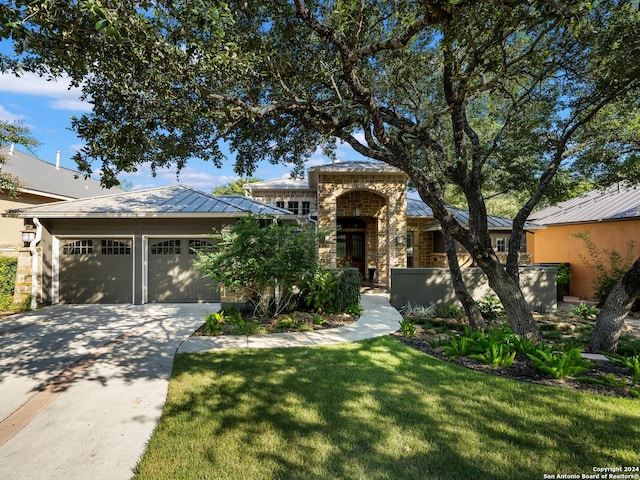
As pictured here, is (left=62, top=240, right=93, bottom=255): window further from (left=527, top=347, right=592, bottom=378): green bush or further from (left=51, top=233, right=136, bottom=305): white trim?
(left=527, top=347, right=592, bottom=378): green bush

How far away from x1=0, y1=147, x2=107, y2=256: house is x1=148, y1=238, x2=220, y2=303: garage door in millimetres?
4434

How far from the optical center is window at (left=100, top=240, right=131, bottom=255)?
1084 cm

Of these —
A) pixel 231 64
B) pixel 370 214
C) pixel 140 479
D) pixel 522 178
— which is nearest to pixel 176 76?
pixel 231 64

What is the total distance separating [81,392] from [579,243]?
18457 mm

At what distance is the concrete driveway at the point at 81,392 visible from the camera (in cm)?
302

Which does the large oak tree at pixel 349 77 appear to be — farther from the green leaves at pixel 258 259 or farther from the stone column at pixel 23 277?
the stone column at pixel 23 277

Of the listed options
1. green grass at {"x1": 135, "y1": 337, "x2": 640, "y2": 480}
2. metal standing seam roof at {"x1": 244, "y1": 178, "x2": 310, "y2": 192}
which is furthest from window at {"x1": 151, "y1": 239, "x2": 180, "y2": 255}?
green grass at {"x1": 135, "y1": 337, "x2": 640, "y2": 480}

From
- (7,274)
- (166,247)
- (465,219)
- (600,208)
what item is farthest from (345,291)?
(600,208)

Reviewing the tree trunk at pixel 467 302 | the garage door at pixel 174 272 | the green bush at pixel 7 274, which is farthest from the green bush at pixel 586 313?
the green bush at pixel 7 274

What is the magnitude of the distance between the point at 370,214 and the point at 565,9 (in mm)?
11878

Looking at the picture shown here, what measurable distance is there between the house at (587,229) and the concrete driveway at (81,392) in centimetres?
1541

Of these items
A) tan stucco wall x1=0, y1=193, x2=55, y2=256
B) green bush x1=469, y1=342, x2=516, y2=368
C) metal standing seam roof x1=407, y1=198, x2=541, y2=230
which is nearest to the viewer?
green bush x1=469, y1=342, x2=516, y2=368

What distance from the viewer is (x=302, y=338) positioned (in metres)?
6.88

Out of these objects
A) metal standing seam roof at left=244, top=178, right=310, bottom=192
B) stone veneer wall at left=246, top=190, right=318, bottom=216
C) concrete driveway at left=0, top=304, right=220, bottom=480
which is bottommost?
concrete driveway at left=0, top=304, right=220, bottom=480
